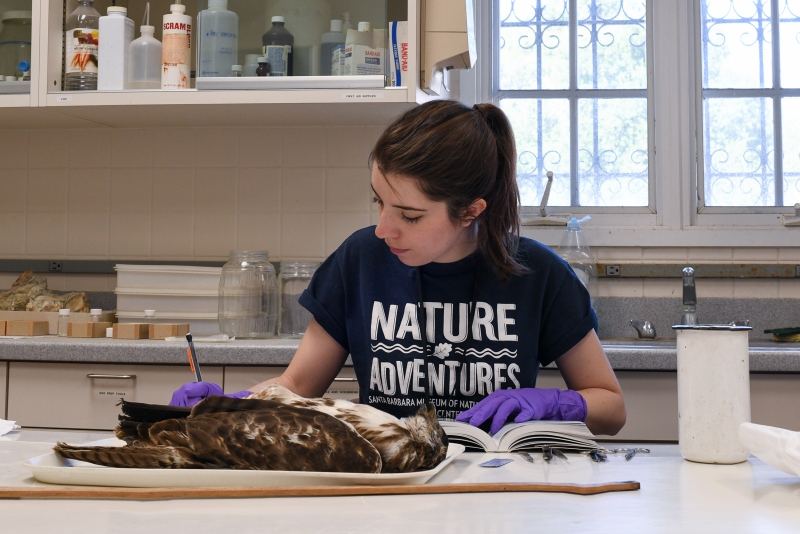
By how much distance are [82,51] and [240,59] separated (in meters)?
0.47

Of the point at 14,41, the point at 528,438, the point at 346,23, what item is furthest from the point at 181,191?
the point at 528,438

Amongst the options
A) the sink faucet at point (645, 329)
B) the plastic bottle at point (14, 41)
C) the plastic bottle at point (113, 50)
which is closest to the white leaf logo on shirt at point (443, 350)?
the sink faucet at point (645, 329)

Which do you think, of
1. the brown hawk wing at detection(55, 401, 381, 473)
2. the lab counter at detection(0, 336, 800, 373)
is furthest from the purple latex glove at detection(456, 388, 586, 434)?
the lab counter at detection(0, 336, 800, 373)

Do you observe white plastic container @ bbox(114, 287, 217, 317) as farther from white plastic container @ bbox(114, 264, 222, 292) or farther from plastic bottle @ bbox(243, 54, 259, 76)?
plastic bottle @ bbox(243, 54, 259, 76)

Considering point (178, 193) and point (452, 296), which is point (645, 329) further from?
point (178, 193)

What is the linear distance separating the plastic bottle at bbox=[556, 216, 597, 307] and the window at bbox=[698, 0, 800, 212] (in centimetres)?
47

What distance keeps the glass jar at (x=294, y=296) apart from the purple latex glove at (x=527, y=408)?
48.9 inches

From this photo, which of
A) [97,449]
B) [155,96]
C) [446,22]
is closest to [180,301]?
[155,96]

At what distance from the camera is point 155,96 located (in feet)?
7.61

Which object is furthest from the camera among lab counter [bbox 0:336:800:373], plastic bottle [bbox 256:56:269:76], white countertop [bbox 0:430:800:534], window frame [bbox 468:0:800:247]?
window frame [bbox 468:0:800:247]

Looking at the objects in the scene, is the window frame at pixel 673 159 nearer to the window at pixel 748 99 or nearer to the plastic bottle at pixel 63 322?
the window at pixel 748 99

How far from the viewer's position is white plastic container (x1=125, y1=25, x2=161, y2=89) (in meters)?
2.38

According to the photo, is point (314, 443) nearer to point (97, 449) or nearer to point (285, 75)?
point (97, 449)

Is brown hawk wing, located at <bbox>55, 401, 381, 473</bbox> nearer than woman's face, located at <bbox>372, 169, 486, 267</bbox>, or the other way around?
brown hawk wing, located at <bbox>55, 401, 381, 473</bbox>
